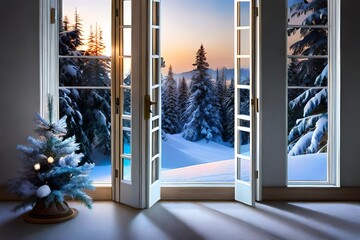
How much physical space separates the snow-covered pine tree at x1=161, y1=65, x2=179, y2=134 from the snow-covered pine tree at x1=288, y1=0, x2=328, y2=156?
265 cm

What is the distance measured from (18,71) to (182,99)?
10.4ft

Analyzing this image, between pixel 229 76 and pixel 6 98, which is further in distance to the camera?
pixel 229 76

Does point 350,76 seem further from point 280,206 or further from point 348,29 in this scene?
point 280,206

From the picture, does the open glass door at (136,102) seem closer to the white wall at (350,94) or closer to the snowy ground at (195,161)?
the snowy ground at (195,161)

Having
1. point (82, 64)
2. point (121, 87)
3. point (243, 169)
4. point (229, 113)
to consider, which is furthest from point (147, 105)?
point (229, 113)

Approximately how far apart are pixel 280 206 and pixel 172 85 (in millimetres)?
3222

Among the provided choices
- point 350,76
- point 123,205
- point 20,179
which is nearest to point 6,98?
point 20,179

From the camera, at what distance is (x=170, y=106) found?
8125 mm

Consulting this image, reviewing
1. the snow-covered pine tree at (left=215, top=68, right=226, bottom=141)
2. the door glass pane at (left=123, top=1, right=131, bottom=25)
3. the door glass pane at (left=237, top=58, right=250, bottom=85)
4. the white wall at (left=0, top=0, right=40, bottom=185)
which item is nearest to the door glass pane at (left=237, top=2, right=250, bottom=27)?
the door glass pane at (left=237, top=58, right=250, bottom=85)

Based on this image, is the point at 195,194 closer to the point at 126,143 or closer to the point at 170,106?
the point at 126,143

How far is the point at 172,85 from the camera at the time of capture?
800 cm

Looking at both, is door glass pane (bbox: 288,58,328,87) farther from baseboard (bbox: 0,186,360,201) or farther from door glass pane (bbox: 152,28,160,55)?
door glass pane (bbox: 152,28,160,55)

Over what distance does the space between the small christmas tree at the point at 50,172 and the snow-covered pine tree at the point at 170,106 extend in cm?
312

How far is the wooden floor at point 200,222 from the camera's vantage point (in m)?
4.37
